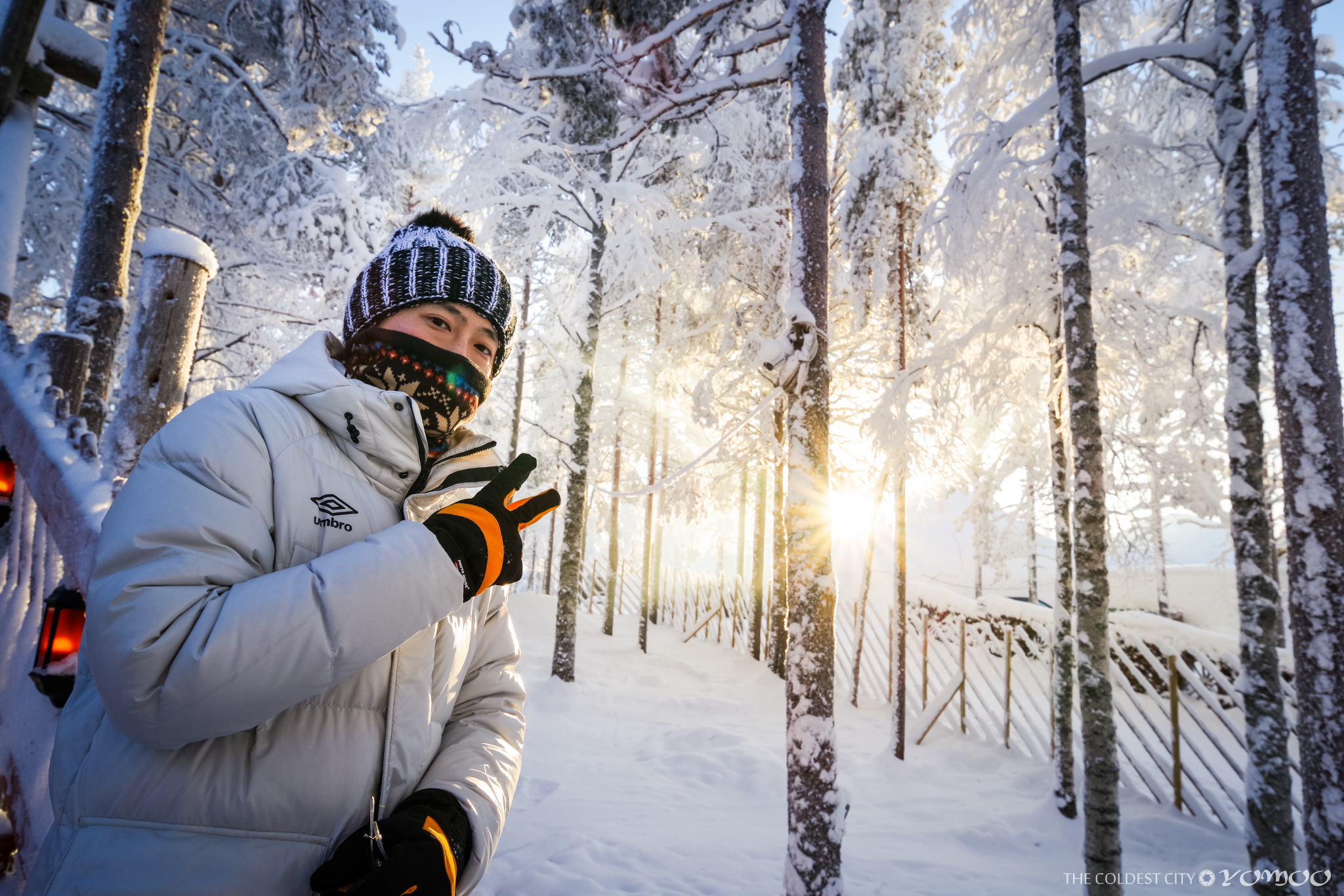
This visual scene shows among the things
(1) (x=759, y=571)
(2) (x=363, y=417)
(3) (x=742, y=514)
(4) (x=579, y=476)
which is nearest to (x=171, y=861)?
(2) (x=363, y=417)

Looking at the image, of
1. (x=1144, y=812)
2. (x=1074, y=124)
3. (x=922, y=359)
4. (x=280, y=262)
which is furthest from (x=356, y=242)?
(x=1144, y=812)

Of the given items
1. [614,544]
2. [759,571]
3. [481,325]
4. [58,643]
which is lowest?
[759,571]

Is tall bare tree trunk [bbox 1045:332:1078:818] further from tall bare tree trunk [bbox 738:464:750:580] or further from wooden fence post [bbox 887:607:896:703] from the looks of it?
tall bare tree trunk [bbox 738:464:750:580]

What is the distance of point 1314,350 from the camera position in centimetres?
318

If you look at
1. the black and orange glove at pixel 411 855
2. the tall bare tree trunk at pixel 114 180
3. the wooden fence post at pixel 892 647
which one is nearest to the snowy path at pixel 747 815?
the wooden fence post at pixel 892 647

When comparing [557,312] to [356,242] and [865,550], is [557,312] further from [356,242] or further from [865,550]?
[865,550]

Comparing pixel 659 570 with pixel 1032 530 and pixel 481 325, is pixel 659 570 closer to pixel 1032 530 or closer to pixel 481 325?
pixel 1032 530

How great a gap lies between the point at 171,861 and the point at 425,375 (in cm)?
112

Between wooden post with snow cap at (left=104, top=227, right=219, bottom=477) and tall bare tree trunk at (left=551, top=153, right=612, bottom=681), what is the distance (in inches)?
258

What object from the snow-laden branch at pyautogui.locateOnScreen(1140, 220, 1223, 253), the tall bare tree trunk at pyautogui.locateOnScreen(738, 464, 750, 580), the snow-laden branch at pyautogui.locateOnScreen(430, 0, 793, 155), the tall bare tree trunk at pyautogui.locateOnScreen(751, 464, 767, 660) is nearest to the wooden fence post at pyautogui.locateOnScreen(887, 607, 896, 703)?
the tall bare tree trunk at pyautogui.locateOnScreen(751, 464, 767, 660)

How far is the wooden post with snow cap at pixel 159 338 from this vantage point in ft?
8.00

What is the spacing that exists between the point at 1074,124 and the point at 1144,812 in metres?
6.77

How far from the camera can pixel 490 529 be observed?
3.94 ft

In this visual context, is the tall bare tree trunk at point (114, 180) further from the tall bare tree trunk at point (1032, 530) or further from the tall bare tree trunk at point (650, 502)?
the tall bare tree trunk at point (1032, 530)
